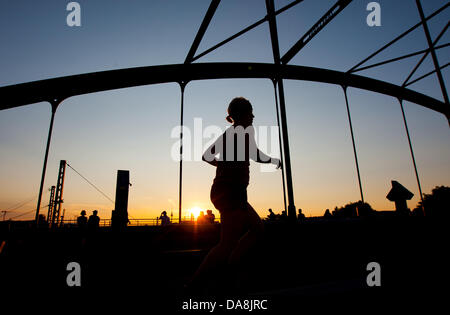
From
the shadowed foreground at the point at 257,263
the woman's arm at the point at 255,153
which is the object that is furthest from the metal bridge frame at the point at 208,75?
the woman's arm at the point at 255,153

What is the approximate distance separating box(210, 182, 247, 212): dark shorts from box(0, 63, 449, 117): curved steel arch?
10.2ft

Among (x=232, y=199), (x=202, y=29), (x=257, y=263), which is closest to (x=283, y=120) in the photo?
(x=202, y=29)

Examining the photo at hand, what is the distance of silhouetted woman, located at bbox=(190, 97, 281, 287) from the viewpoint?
5.22 ft

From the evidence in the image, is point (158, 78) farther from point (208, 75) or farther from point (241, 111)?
point (241, 111)

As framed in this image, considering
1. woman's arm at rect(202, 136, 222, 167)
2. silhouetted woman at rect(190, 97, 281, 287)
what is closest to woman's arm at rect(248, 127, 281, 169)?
silhouetted woman at rect(190, 97, 281, 287)

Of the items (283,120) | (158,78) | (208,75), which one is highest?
(208,75)

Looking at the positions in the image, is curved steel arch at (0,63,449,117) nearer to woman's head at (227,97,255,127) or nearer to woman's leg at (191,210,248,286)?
woman's head at (227,97,255,127)

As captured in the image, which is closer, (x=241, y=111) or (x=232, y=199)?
(x=232, y=199)

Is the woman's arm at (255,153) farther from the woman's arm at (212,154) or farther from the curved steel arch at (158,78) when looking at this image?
the curved steel arch at (158,78)

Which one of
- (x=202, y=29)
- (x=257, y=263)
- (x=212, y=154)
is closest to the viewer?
(x=212, y=154)

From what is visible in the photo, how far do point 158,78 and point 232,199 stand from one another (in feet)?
10.7

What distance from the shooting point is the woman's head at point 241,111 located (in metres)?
1.94

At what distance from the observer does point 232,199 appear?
64.4 inches
